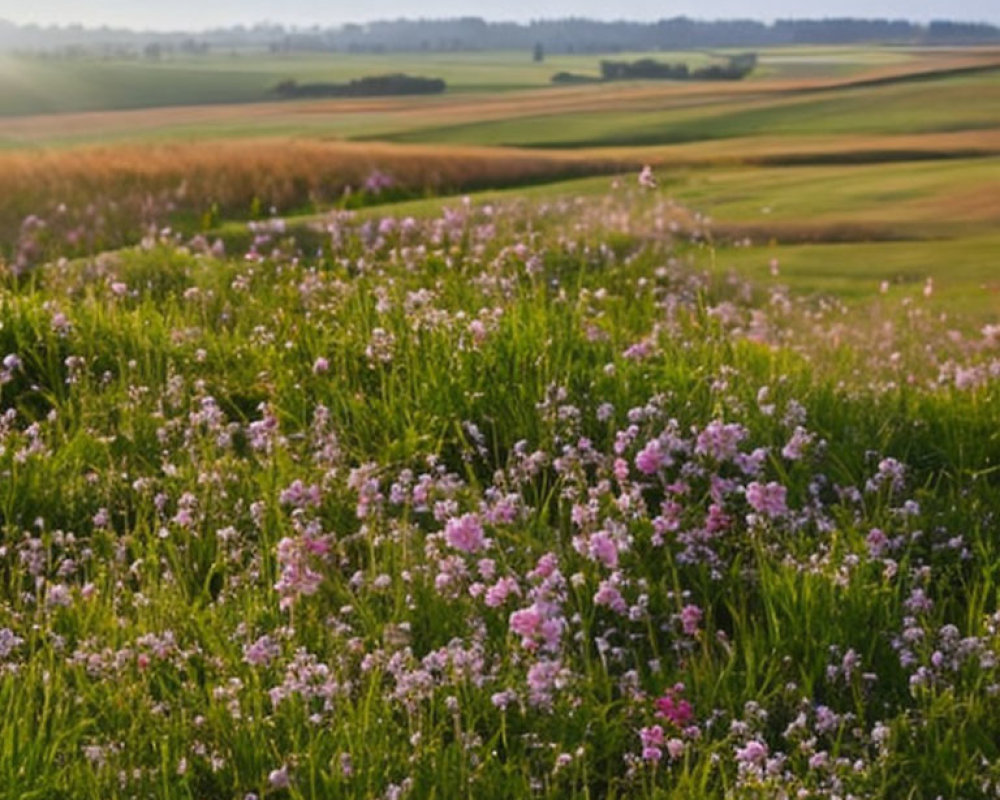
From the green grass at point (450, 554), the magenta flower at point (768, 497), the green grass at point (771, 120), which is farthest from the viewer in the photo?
the green grass at point (771, 120)

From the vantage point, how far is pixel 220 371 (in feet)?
28.2

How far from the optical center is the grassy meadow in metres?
4.51

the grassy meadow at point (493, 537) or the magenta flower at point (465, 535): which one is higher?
the magenta flower at point (465, 535)

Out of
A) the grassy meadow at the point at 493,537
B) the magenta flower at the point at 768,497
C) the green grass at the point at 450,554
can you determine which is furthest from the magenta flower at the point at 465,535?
the magenta flower at the point at 768,497

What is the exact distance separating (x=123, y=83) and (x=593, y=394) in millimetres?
50226

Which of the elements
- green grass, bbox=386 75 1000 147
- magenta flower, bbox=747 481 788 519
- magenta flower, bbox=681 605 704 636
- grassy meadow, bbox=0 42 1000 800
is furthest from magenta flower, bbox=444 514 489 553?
green grass, bbox=386 75 1000 147

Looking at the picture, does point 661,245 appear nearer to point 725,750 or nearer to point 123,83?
point 725,750

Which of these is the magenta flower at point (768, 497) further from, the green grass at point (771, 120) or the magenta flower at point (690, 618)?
the green grass at point (771, 120)

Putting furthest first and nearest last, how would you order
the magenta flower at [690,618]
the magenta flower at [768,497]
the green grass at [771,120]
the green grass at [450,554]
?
the green grass at [771,120] → the magenta flower at [768,497] → the magenta flower at [690,618] → the green grass at [450,554]

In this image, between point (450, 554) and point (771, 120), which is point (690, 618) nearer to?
point (450, 554)

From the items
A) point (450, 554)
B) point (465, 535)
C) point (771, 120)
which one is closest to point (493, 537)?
point (450, 554)

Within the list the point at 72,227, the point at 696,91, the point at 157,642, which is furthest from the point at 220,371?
the point at 696,91

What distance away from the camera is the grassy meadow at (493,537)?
14.8 feet

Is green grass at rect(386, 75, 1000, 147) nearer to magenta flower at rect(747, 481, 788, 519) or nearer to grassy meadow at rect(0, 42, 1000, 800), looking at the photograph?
grassy meadow at rect(0, 42, 1000, 800)
